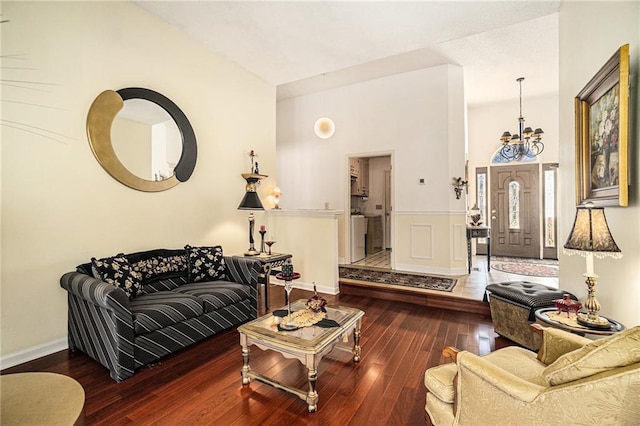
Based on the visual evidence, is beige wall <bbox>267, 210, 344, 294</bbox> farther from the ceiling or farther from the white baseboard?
the white baseboard

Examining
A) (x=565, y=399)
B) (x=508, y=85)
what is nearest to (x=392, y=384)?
(x=565, y=399)

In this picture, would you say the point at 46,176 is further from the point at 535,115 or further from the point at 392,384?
the point at 535,115

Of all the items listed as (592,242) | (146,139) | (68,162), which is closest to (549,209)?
(592,242)

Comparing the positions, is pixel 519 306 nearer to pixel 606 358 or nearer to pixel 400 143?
pixel 606 358

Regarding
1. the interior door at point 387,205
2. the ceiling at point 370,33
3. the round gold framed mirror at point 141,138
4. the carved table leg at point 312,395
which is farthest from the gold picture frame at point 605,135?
the interior door at point 387,205

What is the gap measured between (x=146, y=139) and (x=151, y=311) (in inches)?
73.6

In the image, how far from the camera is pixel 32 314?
2.37m

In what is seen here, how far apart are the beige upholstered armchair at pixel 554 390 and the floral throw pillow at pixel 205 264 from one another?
8.22 feet

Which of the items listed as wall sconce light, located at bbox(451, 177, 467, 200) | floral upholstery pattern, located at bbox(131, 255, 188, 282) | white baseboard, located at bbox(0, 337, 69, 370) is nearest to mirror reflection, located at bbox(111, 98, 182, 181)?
floral upholstery pattern, located at bbox(131, 255, 188, 282)

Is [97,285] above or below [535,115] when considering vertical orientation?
below

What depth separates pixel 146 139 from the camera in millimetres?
3143

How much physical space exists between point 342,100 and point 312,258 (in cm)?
339

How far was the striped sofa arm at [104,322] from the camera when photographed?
6.75 ft

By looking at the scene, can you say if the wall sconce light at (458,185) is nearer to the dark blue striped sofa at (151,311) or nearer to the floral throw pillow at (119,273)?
the dark blue striped sofa at (151,311)
